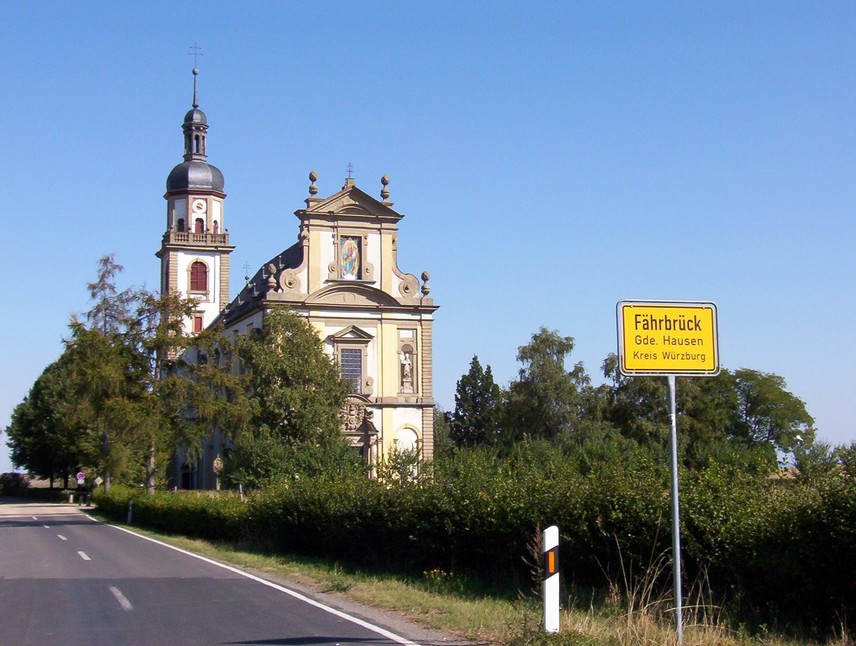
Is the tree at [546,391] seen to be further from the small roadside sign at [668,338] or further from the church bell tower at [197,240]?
the small roadside sign at [668,338]

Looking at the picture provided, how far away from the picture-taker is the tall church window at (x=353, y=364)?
6122 cm

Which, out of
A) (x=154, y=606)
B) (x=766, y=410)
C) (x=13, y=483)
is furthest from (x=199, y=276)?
(x=154, y=606)

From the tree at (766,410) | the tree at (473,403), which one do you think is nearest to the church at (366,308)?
the tree at (766,410)

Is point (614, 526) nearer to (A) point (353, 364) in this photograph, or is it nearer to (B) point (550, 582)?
(B) point (550, 582)

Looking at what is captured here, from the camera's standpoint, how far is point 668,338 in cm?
950

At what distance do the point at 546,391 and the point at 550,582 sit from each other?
206ft

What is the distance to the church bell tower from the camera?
74875mm

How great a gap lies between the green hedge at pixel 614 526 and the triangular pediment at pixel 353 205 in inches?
1557

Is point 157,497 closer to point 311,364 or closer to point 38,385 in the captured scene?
point 311,364

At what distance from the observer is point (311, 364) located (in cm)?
5100

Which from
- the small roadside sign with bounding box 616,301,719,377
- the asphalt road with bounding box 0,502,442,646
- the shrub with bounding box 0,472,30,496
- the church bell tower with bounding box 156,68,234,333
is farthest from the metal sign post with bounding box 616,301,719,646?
the shrub with bounding box 0,472,30,496

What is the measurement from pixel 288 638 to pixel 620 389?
62.5 m

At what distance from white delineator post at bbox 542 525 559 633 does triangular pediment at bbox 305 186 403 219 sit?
51.8m

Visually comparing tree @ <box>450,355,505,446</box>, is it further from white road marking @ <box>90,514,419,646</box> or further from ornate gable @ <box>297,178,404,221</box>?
white road marking @ <box>90,514,419,646</box>
